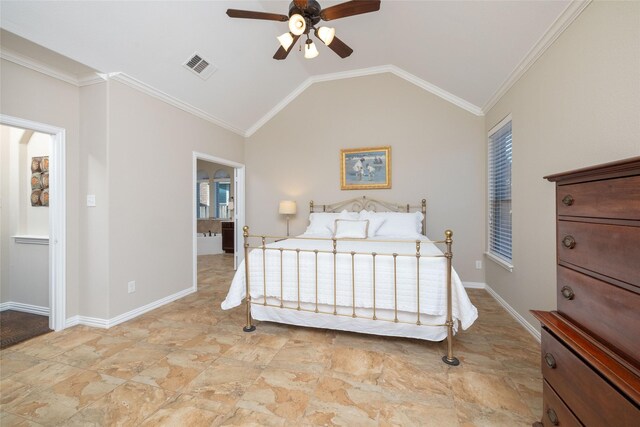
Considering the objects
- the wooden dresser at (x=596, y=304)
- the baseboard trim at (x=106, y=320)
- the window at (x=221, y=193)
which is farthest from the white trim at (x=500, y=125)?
the window at (x=221, y=193)

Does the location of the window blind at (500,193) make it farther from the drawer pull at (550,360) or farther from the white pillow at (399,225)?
the drawer pull at (550,360)

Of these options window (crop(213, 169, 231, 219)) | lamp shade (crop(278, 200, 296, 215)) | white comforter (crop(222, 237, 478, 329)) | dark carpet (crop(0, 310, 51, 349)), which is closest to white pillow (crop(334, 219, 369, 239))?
white comforter (crop(222, 237, 478, 329))

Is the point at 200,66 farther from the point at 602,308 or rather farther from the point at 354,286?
the point at 602,308

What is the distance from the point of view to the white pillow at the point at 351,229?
3.50 m

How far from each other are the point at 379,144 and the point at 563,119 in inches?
96.8

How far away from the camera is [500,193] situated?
132 inches

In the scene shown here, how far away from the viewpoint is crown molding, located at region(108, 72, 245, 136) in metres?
2.71

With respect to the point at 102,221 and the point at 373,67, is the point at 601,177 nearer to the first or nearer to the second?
the point at 102,221

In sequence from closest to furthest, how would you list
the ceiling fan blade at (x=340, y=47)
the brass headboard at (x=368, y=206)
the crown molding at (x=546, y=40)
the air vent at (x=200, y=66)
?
the crown molding at (x=546, y=40) < the ceiling fan blade at (x=340, y=47) < the air vent at (x=200, y=66) < the brass headboard at (x=368, y=206)

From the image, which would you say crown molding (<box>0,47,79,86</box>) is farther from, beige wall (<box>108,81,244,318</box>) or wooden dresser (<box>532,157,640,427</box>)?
wooden dresser (<box>532,157,640,427</box>)

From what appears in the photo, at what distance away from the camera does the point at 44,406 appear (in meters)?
1.59

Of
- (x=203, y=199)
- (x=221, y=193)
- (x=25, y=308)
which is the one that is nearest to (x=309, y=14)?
(x=25, y=308)

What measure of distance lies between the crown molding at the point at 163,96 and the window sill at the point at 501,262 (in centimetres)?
436

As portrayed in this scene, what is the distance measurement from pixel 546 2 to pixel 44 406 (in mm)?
4304
